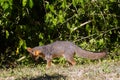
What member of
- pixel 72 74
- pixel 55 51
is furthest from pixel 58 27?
pixel 72 74

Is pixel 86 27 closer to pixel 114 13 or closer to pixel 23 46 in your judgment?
pixel 114 13

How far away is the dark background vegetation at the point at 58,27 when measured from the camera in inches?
486

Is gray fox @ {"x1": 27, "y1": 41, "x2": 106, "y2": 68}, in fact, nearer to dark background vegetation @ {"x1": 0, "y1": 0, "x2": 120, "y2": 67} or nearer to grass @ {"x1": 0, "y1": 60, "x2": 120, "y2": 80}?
grass @ {"x1": 0, "y1": 60, "x2": 120, "y2": 80}

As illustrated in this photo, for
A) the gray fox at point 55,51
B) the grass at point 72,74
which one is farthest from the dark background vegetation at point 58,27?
the grass at point 72,74

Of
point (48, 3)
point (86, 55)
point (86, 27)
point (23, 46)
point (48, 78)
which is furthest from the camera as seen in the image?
point (86, 27)

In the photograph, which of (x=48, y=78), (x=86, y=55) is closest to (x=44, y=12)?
(x=86, y=55)

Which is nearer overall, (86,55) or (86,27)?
(86,55)

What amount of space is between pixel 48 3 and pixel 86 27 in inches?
84.7

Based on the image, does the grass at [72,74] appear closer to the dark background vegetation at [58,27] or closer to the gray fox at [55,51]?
the gray fox at [55,51]

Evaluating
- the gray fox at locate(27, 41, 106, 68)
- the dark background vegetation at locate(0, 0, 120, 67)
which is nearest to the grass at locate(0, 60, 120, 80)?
the gray fox at locate(27, 41, 106, 68)

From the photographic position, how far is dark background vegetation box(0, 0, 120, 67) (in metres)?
12.4

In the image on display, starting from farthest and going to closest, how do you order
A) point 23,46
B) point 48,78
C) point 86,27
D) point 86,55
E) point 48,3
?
point 86,27 → point 23,46 → point 48,3 → point 86,55 → point 48,78

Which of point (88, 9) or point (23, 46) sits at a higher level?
point (88, 9)

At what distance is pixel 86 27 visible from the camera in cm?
1329
